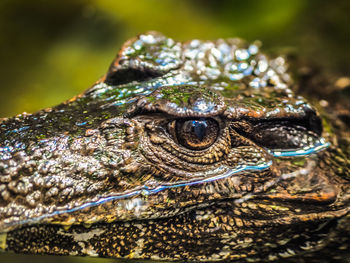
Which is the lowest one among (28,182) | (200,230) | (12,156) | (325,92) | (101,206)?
(200,230)

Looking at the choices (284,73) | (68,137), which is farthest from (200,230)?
(284,73)

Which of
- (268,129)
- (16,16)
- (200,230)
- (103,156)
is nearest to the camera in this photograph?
(103,156)

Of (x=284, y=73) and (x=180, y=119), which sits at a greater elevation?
(x=284, y=73)

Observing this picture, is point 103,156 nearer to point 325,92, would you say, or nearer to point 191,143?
point 191,143

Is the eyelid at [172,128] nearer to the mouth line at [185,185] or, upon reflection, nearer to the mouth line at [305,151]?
the mouth line at [185,185]

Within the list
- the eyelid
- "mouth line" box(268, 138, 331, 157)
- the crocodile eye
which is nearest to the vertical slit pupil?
the crocodile eye

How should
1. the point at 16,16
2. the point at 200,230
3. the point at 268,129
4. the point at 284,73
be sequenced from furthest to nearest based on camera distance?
1. the point at 16,16
2. the point at 284,73
3. the point at 268,129
4. the point at 200,230

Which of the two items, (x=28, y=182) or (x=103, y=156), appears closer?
(x=28, y=182)

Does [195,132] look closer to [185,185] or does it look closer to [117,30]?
[185,185]
